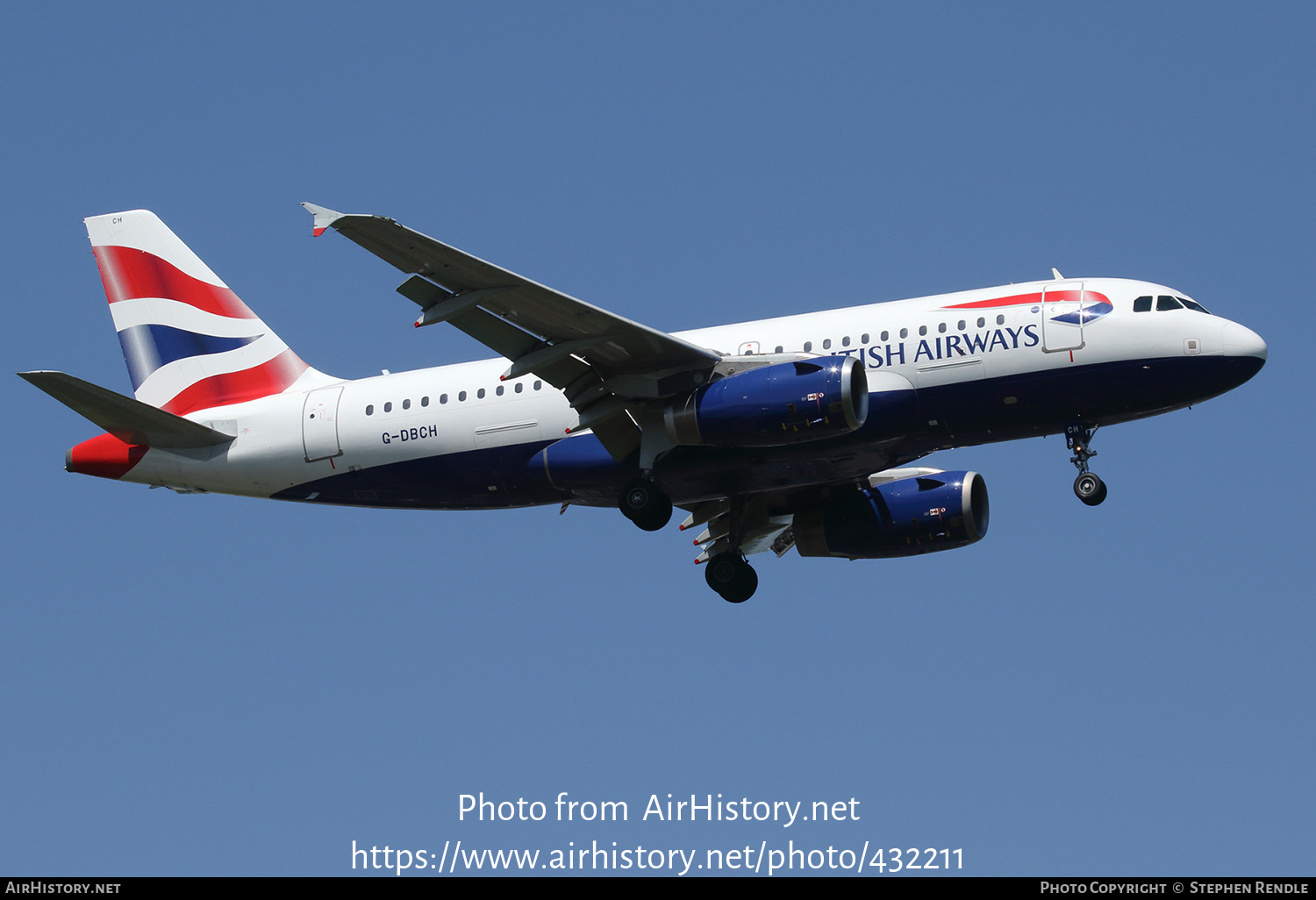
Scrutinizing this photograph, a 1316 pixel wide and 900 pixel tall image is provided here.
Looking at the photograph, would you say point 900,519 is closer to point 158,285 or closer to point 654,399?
point 654,399

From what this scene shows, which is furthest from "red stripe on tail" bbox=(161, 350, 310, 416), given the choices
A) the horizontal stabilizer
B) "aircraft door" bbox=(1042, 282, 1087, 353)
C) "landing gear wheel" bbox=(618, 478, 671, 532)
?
"aircraft door" bbox=(1042, 282, 1087, 353)

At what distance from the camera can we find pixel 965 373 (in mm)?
31172

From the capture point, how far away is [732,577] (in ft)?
118

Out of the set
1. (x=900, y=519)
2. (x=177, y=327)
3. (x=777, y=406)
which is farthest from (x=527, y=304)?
(x=177, y=327)

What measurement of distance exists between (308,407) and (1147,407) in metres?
17.2

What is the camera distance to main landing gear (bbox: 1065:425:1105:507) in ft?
104

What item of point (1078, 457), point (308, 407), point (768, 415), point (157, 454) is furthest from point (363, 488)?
point (1078, 457)

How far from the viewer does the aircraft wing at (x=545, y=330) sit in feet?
92.1

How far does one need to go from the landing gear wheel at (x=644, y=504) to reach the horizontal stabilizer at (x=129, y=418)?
907cm

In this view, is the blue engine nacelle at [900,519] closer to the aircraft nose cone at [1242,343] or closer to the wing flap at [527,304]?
the wing flap at [527,304]

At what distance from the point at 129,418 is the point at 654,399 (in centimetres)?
1121

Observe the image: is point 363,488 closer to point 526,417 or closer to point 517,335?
point 526,417

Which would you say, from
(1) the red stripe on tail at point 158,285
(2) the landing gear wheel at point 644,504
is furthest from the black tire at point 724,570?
(1) the red stripe on tail at point 158,285

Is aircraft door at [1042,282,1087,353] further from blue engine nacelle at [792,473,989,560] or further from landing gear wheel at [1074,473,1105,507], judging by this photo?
blue engine nacelle at [792,473,989,560]
